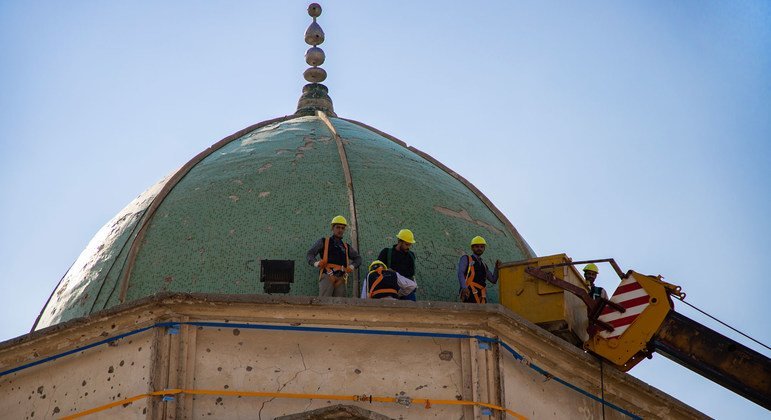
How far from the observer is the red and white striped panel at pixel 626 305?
1658 cm

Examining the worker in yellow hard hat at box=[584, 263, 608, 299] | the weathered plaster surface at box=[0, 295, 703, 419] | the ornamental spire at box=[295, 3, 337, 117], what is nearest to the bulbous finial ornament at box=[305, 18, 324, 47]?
the ornamental spire at box=[295, 3, 337, 117]

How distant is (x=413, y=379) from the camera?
15391 millimetres

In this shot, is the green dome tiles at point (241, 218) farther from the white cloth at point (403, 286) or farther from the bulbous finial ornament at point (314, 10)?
the bulbous finial ornament at point (314, 10)

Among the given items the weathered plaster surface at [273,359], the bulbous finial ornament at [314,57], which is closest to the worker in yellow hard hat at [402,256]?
the weathered plaster surface at [273,359]

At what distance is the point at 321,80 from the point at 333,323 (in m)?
7.89

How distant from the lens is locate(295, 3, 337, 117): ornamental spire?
21.9 metres

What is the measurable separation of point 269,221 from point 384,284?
2.04 meters

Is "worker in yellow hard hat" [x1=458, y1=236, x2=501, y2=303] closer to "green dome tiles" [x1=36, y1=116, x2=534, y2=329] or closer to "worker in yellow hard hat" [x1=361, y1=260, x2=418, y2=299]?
"green dome tiles" [x1=36, y1=116, x2=534, y2=329]

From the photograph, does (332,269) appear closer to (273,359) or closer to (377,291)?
(377,291)

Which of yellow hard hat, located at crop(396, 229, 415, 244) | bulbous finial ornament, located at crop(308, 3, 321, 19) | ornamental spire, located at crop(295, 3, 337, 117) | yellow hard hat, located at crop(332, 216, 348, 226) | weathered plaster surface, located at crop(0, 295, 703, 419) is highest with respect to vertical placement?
bulbous finial ornament, located at crop(308, 3, 321, 19)

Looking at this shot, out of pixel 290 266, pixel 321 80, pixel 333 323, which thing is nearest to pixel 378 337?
pixel 333 323

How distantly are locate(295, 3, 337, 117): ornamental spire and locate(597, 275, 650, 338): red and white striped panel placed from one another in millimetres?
6210

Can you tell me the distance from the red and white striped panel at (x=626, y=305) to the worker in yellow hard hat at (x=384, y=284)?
207cm

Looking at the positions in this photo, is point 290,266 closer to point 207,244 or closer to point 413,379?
point 207,244
